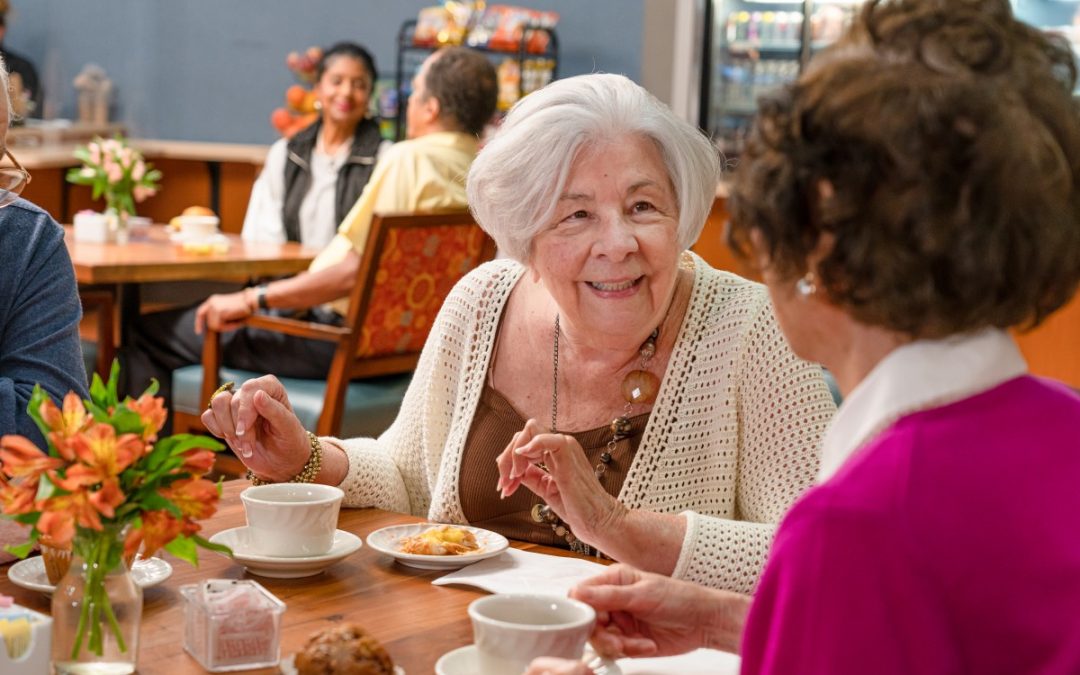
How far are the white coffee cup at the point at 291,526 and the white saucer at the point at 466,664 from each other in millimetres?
311

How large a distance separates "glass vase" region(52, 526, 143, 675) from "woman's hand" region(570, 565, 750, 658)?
1.32ft

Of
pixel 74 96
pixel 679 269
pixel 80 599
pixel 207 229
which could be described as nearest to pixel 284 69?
pixel 74 96

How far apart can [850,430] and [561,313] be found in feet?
3.44

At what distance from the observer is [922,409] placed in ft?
3.06

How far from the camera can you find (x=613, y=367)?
196 centimetres

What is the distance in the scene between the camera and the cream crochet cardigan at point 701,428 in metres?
1.81

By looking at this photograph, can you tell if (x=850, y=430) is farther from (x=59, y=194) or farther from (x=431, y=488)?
(x=59, y=194)

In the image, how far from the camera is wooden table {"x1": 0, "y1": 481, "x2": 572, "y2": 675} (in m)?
1.29

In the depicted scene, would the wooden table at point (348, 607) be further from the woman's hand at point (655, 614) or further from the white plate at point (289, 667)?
the woman's hand at point (655, 614)

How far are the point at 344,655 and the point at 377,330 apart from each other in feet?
8.46

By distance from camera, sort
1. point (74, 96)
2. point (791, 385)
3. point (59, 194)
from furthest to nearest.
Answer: point (74, 96)
point (59, 194)
point (791, 385)

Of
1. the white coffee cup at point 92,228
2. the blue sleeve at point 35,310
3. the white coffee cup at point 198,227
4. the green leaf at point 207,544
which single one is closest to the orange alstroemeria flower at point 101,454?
the green leaf at point 207,544

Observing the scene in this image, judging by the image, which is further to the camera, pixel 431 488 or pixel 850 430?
pixel 431 488

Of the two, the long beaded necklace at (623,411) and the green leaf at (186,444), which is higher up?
the green leaf at (186,444)
